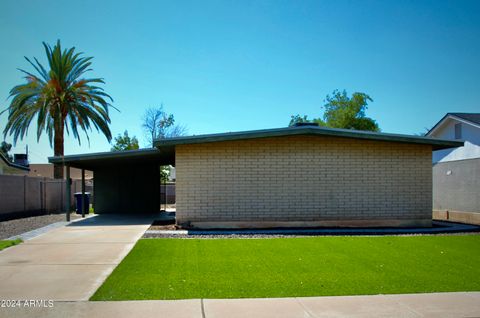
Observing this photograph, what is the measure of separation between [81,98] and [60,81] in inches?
60.4

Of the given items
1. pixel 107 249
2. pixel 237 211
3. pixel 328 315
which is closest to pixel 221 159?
pixel 237 211

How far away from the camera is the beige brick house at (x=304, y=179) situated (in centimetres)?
1486

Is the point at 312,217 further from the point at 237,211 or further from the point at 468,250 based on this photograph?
the point at 468,250

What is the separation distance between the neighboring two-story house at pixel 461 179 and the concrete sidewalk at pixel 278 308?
40.0ft

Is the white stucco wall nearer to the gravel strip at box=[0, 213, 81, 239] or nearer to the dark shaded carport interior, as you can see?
the dark shaded carport interior

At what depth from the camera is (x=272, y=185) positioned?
49.4 feet

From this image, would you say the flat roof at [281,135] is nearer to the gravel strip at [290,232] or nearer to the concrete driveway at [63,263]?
the gravel strip at [290,232]

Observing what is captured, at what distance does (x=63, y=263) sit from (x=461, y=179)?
15.7m

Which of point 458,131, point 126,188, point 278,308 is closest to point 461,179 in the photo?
point 458,131

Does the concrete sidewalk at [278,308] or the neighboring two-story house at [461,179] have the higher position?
the neighboring two-story house at [461,179]

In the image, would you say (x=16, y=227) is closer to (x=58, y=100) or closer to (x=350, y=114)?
(x=58, y=100)

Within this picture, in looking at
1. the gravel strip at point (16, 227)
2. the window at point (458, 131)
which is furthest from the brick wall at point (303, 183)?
the window at point (458, 131)

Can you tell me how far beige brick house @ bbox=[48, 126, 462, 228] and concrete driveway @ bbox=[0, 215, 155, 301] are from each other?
266 cm

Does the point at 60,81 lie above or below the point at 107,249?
above
